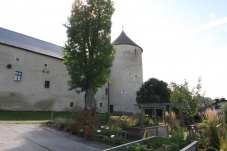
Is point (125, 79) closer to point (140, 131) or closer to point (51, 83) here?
point (51, 83)

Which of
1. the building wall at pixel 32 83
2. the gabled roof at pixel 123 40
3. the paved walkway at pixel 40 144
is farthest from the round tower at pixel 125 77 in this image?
the paved walkway at pixel 40 144

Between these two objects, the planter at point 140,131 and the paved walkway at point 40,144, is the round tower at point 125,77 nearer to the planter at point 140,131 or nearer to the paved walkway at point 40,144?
the planter at point 140,131

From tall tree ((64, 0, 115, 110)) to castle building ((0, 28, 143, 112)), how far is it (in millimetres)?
7720

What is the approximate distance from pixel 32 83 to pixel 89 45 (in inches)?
411

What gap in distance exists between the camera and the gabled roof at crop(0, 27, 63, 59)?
21.9 m

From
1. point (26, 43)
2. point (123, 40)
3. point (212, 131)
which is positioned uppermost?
point (123, 40)

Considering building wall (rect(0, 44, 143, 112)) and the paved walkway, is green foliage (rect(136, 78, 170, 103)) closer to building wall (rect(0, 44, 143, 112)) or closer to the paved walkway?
building wall (rect(0, 44, 143, 112))

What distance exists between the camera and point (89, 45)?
58.7 feet

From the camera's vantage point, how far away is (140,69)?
34.6m

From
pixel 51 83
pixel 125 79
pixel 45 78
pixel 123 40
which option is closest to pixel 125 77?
pixel 125 79

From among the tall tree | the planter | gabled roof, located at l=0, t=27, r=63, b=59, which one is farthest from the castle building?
the planter

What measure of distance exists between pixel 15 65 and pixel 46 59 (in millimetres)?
4491

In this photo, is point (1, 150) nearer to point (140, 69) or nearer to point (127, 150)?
point (127, 150)

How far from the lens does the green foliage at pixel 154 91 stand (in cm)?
2645
